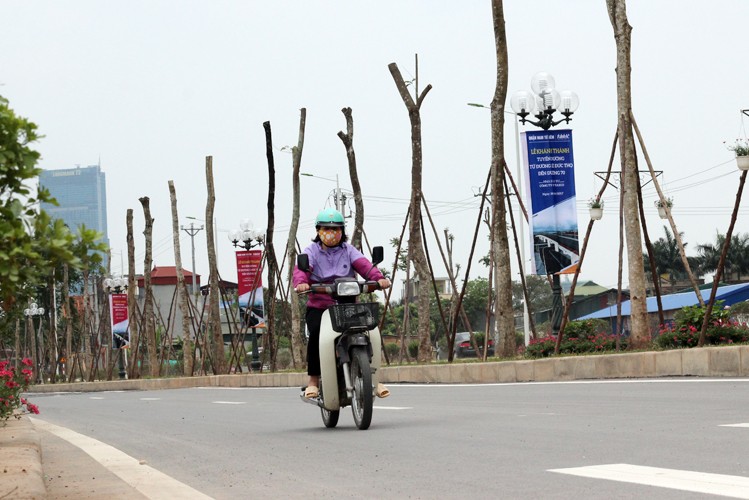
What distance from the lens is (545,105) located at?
25828 mm

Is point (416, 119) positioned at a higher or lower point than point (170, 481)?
higher

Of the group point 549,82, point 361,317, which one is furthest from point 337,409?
point 549,82

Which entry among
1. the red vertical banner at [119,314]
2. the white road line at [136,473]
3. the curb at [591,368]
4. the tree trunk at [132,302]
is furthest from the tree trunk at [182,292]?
the white road line at [136,473]

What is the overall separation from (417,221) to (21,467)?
69.1 ft

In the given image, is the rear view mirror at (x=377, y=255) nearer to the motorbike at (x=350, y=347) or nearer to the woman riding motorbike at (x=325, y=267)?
the motorbike at (x=350, y=347)

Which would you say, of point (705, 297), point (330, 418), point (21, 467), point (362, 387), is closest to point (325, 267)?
point (362, 387)

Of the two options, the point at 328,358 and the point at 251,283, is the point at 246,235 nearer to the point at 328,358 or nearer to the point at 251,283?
the point at 251,283

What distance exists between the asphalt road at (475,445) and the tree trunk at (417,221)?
13243mm

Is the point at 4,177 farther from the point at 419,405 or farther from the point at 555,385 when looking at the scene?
the point at 555,385

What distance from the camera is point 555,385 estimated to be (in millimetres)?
16781

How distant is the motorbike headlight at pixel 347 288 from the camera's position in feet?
34.8

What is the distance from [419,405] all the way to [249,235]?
27.6 m

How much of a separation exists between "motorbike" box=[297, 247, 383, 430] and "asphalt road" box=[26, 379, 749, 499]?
28cm

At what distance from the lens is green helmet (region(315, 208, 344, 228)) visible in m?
11.0
